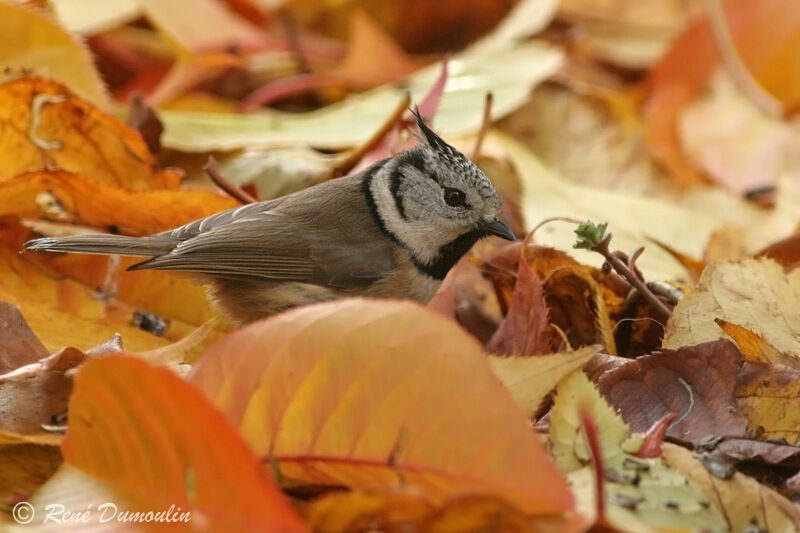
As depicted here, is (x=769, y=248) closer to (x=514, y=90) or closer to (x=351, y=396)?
(x=514, y=90)

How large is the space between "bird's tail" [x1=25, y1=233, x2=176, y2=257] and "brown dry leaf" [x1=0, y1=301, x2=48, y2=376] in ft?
0.97

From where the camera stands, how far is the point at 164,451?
1417 mm

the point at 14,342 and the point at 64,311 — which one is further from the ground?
the point at 14,342

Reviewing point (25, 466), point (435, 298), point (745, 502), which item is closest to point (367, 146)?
point (435, 298)

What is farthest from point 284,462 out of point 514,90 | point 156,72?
point 156,72

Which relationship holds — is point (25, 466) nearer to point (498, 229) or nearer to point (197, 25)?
point (498, 229)

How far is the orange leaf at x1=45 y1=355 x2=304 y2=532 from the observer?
1.33 metres

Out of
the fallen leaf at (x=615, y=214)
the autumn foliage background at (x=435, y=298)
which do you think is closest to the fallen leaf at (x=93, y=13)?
the autumn foliage background at (x=435, y=298)

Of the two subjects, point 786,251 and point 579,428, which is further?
point 786,251

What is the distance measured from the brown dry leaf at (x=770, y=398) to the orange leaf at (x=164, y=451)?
93 centimetres

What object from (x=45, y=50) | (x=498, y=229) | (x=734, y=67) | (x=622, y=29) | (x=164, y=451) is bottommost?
A: (x=622, y=29)

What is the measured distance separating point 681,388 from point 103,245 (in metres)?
1.22

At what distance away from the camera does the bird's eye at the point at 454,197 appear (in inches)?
105

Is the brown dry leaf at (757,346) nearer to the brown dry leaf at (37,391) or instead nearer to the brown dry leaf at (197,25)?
the brown dry leaf at (37,391)
